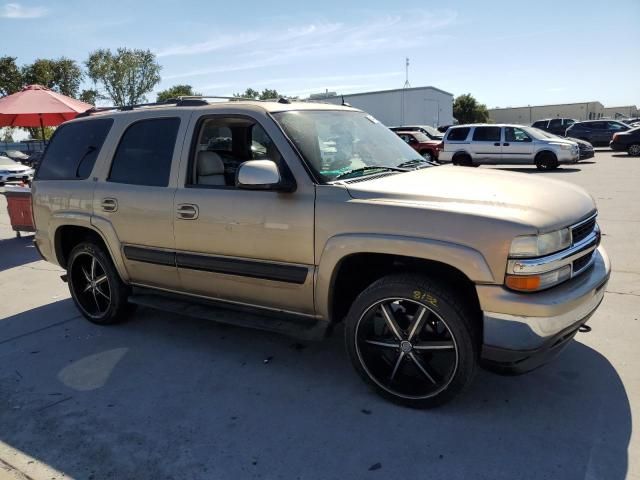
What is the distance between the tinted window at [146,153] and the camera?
3992 millimetres

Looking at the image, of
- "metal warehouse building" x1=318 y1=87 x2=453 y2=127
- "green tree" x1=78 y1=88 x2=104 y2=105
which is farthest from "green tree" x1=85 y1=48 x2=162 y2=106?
"metal warehouse building" x1=318 y1=87 x2=453 y2=127

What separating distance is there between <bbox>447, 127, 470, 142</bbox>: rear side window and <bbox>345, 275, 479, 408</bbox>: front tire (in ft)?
52.1

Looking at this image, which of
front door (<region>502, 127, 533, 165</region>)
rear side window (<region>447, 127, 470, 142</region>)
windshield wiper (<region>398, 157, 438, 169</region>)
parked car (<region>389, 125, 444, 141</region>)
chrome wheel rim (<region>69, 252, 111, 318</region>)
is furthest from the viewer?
parked car (<region>389, 125, 444, 141</region>)

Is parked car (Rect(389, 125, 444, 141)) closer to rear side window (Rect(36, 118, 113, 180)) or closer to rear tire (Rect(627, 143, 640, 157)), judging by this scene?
rear tire (Rect(627, 143, 640, 157))

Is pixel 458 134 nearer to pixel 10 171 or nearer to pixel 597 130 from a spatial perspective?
pixel 597 130

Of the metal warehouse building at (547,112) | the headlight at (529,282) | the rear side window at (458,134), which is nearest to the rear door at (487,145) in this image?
the rear side window at (458,134)

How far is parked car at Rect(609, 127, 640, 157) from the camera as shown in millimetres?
22125

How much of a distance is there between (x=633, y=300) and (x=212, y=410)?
12.7 feet

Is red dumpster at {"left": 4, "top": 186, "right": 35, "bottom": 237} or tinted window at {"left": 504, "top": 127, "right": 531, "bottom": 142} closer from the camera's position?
red dumpster at {"left": 4, "top": 186, "right": 35, "bottom": 237}

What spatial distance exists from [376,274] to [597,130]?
92.8 feet

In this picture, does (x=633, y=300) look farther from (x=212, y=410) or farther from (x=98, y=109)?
(x=98, y=109)

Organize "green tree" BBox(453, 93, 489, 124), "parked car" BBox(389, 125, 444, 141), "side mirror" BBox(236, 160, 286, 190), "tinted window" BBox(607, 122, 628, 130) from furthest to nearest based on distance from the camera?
1. "green tree" BBox(453, 93, 489, 124)
2. "tinted window" BBox(607, 122, 628, 130)
3. "parked car" BBox(389, 125, 444, 141)
4. "side mirror" BBox(236, 160, 286, 190)

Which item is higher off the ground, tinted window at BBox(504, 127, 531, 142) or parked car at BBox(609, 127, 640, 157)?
tinted window at BBox(504, 127, 531, 142)

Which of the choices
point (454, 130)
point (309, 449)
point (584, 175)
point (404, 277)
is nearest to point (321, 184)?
point (404, 277)
